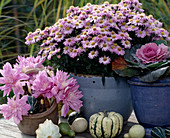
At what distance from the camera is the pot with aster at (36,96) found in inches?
54.4

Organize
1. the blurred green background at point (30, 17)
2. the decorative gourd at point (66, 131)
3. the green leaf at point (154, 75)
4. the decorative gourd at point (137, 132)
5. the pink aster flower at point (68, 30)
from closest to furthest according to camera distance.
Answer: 1. the green leaf at point (154, 75)
2. the decorative gourd at point (137, 132)
3. the decorative gourd at point (66, 131)
4. the pink aster flower at point (68, 30)
5. the blurred green background at point (30, 17)

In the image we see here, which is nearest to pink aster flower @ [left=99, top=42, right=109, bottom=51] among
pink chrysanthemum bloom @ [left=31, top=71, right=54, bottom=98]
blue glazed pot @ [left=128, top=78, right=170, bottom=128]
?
blue glazed pot @ [left=128, top=78, right=170, bottom=128]

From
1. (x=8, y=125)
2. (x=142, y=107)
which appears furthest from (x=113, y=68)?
(x=8, y=125)

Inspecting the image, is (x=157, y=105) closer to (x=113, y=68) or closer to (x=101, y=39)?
(x=113, y=68)

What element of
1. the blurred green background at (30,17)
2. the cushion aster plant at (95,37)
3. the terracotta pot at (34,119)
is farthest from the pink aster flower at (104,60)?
the blurred green background at (30,17)

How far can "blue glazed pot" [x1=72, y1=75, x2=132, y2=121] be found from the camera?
1521mm

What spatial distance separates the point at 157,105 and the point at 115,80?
0.97ft

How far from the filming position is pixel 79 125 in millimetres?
1521

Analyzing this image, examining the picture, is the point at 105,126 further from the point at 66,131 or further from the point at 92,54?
the point at 92,54

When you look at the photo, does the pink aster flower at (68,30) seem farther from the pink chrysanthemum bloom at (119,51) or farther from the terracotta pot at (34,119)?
the terracotta pot at (34,119)

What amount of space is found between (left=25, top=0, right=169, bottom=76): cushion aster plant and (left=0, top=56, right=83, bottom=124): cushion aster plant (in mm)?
170

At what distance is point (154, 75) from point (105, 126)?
1.27 feet

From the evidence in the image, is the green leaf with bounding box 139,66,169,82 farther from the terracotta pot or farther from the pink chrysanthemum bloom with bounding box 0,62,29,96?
the pink chrysanthemum bloom with bounding box 0,62,29,96

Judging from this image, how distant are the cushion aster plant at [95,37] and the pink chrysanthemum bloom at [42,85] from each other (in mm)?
188
